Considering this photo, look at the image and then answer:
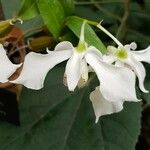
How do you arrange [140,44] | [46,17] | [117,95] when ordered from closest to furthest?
[117,95], [46,17], [140,44]

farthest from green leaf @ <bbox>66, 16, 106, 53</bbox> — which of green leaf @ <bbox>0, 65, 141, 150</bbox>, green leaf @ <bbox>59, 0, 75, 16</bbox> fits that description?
green leaf @ <bbox>0, 65, 141, 150</bbox>

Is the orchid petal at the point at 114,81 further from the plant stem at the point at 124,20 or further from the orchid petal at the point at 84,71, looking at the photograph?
the plant stem at the point at 124,20

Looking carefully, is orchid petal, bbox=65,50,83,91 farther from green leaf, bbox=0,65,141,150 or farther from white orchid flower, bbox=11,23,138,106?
green leaf, bbox=0,65,141,150

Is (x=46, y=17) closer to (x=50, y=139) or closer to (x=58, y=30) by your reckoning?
(x=58, y=30)

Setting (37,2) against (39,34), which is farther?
(39,34)

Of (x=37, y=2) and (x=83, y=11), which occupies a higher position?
(x=37, y=2)

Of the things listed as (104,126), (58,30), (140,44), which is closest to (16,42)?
(58,30)

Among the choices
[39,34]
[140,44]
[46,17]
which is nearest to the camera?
[46,17]
